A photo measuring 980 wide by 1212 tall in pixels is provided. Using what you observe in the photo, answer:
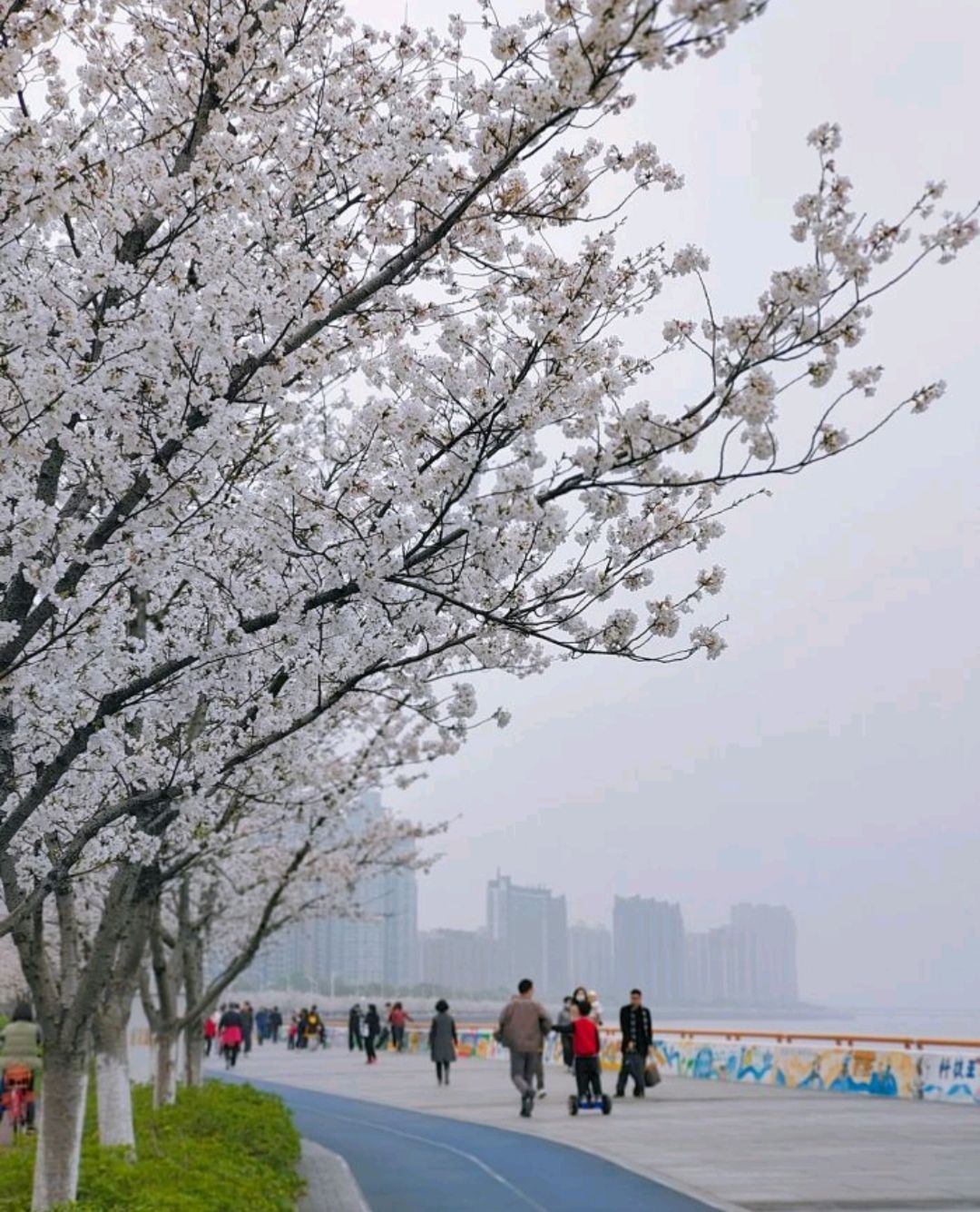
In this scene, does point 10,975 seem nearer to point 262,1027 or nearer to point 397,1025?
point 397,1025

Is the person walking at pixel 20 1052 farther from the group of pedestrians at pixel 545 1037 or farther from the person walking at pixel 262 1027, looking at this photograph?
the person walking at pixel 262 1027

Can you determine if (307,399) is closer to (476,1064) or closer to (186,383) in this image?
(186,383)

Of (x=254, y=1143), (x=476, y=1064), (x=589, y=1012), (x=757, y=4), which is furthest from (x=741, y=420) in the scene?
(x=476, y=1064)

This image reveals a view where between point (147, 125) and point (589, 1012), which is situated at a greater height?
point (147, 125)

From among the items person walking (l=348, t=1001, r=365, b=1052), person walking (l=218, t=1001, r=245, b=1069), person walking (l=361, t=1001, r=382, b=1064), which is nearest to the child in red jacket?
person walking (l=218, t=1001, r=245, b=1069)

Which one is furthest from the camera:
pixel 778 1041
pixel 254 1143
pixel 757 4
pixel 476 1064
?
pixel 476 1064

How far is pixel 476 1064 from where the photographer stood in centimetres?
3762

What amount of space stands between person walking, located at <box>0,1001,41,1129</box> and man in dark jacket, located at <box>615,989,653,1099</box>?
826cm

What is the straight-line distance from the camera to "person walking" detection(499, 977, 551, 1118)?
19875mm

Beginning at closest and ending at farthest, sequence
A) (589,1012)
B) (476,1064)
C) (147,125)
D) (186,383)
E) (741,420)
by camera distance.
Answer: (741,420)
(186,383)
(147,125)
(589,1012)
(476,1064)

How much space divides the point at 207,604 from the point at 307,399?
1.17 meters

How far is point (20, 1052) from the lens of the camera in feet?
56.3

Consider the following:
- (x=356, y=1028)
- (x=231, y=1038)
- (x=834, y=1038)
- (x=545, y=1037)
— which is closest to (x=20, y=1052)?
(x=545, y=1037)

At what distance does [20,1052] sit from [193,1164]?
775 centimetres
